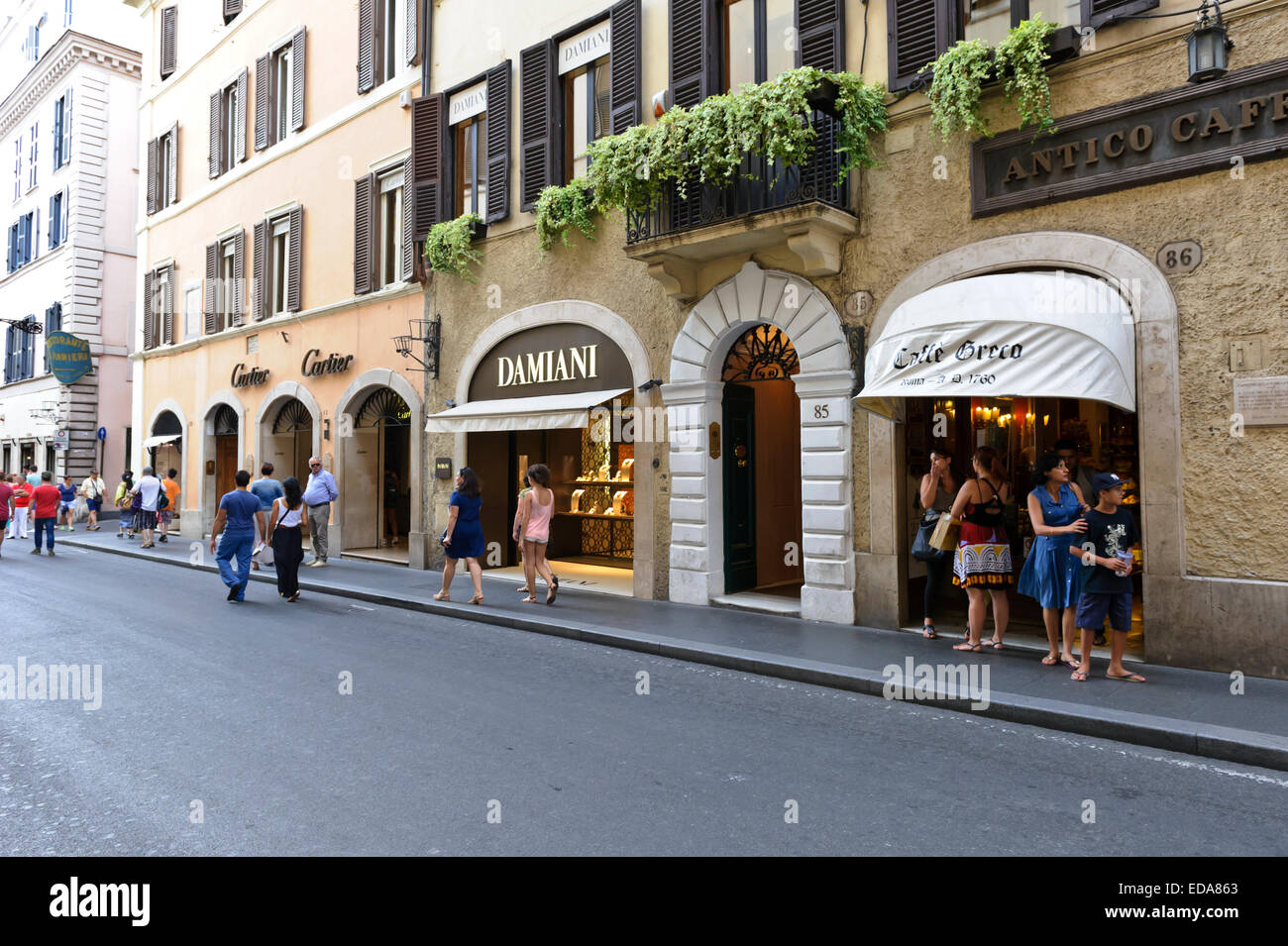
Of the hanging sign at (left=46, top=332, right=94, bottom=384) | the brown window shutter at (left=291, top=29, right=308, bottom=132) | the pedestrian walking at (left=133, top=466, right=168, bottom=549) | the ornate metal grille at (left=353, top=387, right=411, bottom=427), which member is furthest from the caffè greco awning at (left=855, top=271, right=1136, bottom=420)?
the hanging sign at (left=46, top=332, right=94, bottom=384)

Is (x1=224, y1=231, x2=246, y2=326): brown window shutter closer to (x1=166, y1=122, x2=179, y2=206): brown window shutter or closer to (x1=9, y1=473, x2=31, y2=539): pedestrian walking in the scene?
(x1=166, y1=122, x2=179, y2=206): brown window shutter

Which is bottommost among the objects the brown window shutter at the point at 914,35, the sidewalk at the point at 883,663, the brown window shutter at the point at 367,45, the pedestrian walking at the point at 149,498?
the sidewalk at the point at 883,663

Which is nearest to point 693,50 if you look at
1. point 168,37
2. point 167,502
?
point 167,502

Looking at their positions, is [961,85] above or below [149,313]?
below

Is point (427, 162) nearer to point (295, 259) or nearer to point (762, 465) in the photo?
point (295, 259)

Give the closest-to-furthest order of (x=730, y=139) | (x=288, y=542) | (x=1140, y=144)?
(x=1140, y=144), (x=730, y=139), (x=288, y=542)

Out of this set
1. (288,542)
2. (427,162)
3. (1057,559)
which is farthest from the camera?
(427,162)

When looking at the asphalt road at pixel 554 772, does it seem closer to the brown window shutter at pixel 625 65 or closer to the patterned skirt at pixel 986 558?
the patterned skirt at pixel 986 558

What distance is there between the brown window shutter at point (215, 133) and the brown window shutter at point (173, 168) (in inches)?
97.5

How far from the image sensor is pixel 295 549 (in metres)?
12.0

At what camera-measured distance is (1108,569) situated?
22.3 ft

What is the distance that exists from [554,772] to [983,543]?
16.4ft

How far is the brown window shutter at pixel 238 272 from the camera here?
20.5m

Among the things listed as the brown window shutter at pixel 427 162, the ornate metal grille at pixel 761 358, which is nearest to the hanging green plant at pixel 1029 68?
the ornate metal grille at pixel 761 358
